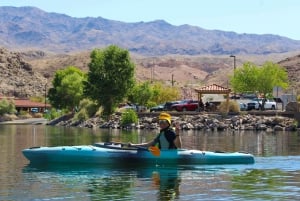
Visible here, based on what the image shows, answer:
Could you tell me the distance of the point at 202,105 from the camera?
83875mm

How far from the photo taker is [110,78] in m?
92.4

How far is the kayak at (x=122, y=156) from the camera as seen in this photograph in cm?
2927

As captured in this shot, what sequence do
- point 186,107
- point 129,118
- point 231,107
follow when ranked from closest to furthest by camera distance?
point 231,107, point 129,118, point 186,107

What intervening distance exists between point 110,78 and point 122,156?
2501 inches

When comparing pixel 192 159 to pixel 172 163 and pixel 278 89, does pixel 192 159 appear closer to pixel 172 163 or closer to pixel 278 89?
pixel 172 163

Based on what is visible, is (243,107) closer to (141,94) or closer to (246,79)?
(246,79)

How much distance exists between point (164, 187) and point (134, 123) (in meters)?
56.7

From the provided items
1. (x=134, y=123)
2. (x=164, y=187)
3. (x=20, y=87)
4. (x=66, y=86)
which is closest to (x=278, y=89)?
(x=134, y=123)

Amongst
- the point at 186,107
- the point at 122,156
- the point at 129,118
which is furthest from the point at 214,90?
the point at 122,156

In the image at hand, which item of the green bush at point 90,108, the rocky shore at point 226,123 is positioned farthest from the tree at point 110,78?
the rocky shore at point 226,123

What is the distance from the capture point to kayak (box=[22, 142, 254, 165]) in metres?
29.3

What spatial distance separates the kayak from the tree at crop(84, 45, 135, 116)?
61476 mm

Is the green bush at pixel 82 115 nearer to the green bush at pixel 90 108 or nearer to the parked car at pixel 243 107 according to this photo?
the green bush at pixel 90 108

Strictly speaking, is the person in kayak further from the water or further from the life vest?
the water
